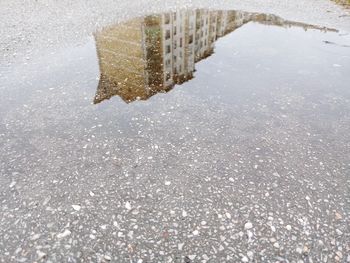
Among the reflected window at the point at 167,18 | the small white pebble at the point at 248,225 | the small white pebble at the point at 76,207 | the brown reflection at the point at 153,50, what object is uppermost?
the reflected window at the point at 167,18

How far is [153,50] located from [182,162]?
553cm

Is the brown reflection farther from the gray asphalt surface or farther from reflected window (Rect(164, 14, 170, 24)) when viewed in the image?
the gray asphalt surface

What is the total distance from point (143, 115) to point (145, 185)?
7.11ft

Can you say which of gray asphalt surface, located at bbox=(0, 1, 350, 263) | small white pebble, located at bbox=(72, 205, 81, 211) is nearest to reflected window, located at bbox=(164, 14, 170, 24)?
gray asphalt surface, located at bbox=(0, 1, 350, 263)

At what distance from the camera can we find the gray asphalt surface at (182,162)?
13.9 feet

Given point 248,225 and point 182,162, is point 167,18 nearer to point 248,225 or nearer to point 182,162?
point 182,162

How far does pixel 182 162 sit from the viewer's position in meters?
5.58

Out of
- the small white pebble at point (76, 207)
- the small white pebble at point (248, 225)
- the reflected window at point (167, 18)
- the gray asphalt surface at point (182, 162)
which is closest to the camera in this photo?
the gray asphalt surface at point (182, 162)

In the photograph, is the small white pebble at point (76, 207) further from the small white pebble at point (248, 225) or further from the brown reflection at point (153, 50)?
the brown reflection at point (153, 50)

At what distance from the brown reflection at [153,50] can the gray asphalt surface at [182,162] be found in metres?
0.38

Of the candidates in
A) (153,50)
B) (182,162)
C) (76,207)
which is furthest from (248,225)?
(153,50)

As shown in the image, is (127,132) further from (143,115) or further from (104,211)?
(104,211)

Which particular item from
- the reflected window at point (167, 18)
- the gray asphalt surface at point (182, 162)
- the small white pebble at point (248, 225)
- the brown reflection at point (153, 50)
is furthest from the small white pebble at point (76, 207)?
the reflected window at point (167, 18)

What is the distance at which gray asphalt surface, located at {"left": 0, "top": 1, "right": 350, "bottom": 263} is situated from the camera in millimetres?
4230
